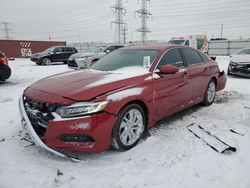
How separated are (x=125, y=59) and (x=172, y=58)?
0.86m

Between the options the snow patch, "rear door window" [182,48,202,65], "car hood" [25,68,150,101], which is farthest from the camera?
"rear door window" [182,48,202,65]

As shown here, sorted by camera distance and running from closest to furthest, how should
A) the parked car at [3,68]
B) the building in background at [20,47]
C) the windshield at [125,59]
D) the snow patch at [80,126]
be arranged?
the snow patch at [80,126]
the windshield at [125,59]
the parked car at [3,68]
the building in background at [20,47]

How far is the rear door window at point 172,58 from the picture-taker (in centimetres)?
409

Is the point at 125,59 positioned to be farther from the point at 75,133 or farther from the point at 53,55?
the point at 53,55

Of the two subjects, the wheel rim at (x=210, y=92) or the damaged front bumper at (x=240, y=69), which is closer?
the wheel rim at (x=210, y=92)

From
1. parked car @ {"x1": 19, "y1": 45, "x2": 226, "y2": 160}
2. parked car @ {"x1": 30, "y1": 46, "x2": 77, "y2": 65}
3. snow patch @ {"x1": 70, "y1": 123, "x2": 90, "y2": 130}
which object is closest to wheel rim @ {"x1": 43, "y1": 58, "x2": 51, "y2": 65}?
parked car @ {"x1": 30, "y1": 46, "x2": 77, "y2": 65}

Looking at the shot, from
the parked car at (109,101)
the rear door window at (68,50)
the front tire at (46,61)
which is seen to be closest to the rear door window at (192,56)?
the parked car at (109,101)

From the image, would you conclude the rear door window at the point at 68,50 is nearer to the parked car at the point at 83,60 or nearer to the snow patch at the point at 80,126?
the parked car at the point at 83,60

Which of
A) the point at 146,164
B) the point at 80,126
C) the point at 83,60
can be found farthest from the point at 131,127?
the point at 83,60

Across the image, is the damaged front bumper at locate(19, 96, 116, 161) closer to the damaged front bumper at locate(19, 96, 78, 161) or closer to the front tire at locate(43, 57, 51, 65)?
the damaged front bumper at locate(19, 96, 78, 161)

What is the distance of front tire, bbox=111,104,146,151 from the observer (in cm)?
313

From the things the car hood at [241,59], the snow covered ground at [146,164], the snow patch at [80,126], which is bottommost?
the snow covered ground at [146,164]

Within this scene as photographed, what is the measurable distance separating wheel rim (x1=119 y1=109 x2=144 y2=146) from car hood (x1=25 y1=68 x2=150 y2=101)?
0.44m

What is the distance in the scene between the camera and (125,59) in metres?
4.28
